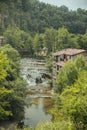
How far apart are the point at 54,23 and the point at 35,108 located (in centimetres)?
8674

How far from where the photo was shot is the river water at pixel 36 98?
36.0m

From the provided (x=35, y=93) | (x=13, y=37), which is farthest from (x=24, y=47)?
(x=35, y=93)

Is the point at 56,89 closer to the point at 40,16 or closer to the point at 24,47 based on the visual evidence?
the point at 24,47

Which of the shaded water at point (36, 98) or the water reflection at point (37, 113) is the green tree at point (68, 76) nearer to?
the water reflection at point (37, 113)

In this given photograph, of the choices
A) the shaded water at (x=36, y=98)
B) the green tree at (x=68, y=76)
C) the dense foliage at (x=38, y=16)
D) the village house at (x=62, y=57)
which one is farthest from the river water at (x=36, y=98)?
the dense foliage at (x=38, y=16)

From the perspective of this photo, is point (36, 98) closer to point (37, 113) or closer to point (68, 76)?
point (37, 113)

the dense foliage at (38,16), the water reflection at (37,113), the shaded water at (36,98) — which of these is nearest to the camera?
the water reflection at (37,113)

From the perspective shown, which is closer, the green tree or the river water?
the river water

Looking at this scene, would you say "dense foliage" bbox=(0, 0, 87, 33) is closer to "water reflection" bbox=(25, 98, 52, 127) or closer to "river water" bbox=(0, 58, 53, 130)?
"river water" bbox=(0, 58, 53, 130)

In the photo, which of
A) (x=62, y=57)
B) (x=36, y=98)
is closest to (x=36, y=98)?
(x=36, y=98)

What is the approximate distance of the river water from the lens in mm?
36037

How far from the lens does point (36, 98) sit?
46.0m

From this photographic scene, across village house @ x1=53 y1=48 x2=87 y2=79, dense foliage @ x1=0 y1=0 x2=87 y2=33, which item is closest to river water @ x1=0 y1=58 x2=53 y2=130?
village house @ x1=53 y1=48 x2=87 y2=79

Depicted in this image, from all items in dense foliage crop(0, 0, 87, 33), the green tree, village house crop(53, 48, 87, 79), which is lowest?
dense foliage crop(0, 0, 87, 33)
